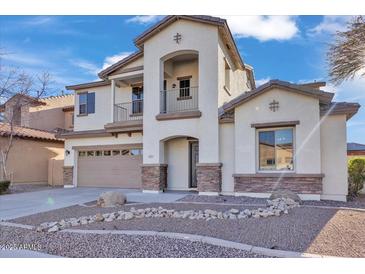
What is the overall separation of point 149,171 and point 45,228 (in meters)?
7.55

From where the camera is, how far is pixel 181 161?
15.1 meters

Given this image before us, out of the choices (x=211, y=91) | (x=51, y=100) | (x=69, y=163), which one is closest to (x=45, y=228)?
(x=211, y=91)

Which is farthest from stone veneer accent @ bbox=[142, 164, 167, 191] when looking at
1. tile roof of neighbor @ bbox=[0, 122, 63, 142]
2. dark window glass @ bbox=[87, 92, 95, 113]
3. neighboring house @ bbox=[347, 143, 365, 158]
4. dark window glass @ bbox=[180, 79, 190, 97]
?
neighboring house @ bbox=[347, 143, 365, 158]

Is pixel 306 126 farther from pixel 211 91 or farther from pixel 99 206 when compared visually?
pixel 99 206

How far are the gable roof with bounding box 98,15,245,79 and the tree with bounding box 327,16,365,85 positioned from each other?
6120 millimetres

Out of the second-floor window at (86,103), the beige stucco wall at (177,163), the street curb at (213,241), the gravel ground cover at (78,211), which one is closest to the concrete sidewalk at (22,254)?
Result: the street curb at (213,241)

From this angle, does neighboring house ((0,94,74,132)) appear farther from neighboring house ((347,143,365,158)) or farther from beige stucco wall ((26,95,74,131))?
neighboring house ((347,143,365,158))

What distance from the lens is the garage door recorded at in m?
16.7

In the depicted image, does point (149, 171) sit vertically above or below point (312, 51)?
below

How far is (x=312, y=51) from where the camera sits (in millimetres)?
11680

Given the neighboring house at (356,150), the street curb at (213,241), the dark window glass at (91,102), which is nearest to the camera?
the street curb at (213,241)

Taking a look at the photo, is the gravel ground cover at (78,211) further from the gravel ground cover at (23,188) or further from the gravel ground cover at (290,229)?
the gravel ground cover at (23,188)

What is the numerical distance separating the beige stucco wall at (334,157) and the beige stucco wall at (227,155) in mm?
3698

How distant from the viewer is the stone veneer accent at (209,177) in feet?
42.9
